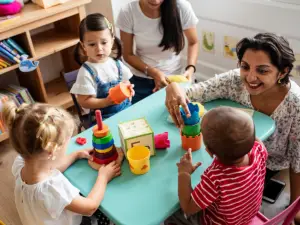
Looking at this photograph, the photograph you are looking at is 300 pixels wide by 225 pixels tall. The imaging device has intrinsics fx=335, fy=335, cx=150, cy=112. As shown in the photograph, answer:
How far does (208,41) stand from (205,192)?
6.26ft

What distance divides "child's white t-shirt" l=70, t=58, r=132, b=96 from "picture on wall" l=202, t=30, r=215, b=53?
1.13m

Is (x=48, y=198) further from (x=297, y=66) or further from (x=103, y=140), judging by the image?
(x=297, y=66)

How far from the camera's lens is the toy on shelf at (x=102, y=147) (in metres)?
1.21

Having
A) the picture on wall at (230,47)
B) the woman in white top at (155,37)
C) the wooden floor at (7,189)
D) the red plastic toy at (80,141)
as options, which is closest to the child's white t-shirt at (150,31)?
the woman in white top at (155,37)

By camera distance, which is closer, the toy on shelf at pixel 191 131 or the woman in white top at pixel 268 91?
the toy on shelf at pixel 191 131

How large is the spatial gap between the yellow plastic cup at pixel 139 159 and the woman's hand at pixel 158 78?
0.84 m

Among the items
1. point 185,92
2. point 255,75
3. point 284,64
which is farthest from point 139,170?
point 284,64

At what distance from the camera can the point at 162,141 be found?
1.30 m

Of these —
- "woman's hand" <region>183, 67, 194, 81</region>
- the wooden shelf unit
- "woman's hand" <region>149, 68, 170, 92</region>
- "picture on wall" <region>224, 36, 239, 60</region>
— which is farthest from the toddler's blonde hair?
"picture on wall" <region>224, 36, 239, 60</region>

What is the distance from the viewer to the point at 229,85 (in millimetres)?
1573

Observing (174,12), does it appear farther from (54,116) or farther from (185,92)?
(54,116)

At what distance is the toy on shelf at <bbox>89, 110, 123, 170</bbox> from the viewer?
3.96ft

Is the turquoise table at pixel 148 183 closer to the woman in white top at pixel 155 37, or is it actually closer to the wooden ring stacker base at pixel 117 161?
the wooden ring stacker base at pixel 117 161

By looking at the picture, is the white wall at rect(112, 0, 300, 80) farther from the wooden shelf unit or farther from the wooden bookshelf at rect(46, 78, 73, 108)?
the wooden bookshelf at rect(46, 78, 73, 108)
